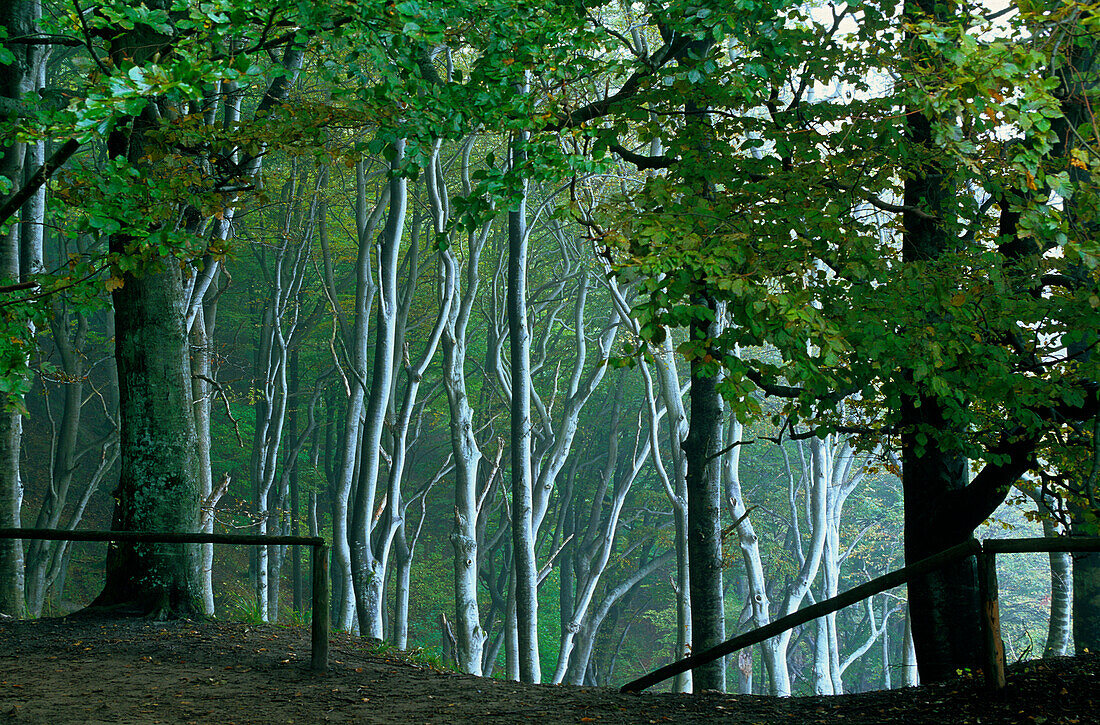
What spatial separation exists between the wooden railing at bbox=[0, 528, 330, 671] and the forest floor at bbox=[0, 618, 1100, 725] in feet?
0.85

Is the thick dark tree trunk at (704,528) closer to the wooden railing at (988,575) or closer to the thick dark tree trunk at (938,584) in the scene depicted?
the thick dark tree trunk at (938,584)

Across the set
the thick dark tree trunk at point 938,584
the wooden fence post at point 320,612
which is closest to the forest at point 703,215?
the thick dark tree trunk at point 938,584

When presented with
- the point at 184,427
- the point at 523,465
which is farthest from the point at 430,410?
the point at 184,427

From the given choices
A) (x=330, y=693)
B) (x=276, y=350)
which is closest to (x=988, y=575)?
(x=330, y=693)

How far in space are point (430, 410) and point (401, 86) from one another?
62.7 ft

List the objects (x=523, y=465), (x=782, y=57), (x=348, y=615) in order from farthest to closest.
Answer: (x=348, y=615), (x=523, y=465), (x=782, y=57)

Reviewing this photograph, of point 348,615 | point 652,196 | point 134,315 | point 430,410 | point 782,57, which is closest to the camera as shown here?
point 652,196

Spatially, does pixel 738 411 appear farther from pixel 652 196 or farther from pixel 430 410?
pixel 430 410

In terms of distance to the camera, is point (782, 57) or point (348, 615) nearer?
point (782, 57)

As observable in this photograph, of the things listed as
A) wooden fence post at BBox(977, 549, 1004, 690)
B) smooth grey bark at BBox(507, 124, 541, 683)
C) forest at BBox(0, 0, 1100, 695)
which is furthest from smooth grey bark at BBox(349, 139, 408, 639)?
wooden fence post at BBox(977, 549, 1004, 690)

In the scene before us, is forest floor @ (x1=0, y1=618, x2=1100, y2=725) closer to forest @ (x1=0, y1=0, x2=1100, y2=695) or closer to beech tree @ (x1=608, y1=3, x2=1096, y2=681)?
forest @ (x1=0, y1=0, x2=1100, y2=695)

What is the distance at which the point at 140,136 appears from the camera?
8.17 meters

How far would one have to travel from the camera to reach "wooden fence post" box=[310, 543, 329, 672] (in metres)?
6.64

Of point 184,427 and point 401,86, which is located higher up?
point 401,86
